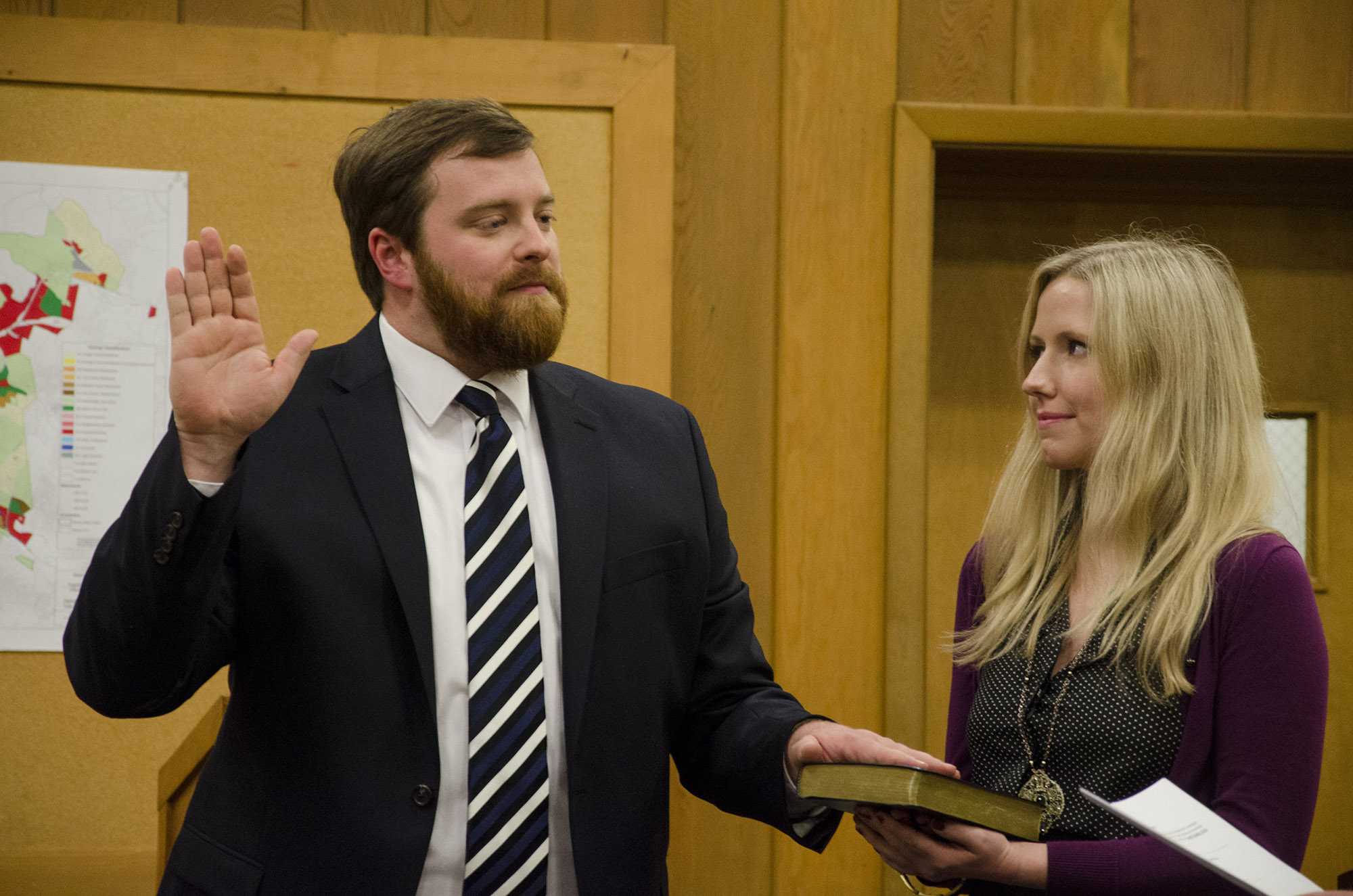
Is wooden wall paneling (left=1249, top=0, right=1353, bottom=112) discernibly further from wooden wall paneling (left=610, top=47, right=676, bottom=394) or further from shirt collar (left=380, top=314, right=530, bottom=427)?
shirt collar (left=380, top=314, right=530, bottom=427)

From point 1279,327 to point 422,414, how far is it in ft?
8.07

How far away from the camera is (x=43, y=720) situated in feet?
9.05

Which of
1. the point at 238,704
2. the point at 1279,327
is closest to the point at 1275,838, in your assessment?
the point at 238,704

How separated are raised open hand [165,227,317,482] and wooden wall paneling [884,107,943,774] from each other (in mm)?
1800

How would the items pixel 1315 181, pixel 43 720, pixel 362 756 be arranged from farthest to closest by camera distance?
Result: pixel 1315 181
pixel 43 720
pixel 362 756

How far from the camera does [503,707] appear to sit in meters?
1.54

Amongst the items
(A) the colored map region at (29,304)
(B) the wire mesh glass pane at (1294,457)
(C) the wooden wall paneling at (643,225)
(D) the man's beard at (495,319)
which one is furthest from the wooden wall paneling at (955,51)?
(A) the colored map region at (29,304)

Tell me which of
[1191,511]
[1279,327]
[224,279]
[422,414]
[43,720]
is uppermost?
[1279,327]

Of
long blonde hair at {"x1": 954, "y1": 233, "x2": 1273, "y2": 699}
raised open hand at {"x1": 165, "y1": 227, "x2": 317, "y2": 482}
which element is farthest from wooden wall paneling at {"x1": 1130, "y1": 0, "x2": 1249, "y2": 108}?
raised open hand at {"x1": 165, "y1": 227, "x2": 317, "y2": 482}

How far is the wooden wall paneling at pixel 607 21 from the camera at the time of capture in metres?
2.92

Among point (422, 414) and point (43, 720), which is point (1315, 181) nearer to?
point (422, 414)

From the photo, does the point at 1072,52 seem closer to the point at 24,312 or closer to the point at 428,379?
the point at 428,379

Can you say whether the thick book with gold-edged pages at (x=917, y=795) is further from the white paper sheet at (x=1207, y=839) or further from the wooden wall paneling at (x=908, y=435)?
the wooden wall paneling at (x=908, y=435)

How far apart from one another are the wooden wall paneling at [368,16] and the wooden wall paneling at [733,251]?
58 centimetres
